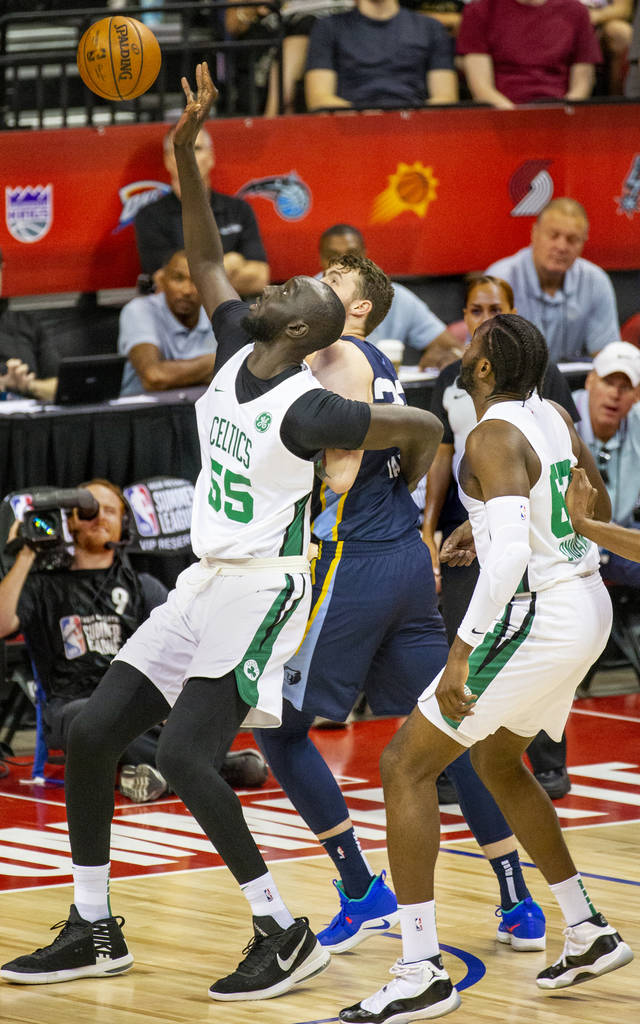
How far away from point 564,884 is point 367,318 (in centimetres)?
174

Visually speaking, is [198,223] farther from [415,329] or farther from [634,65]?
[634,65]

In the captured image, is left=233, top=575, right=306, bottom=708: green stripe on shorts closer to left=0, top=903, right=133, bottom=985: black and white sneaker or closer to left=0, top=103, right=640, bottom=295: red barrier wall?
left=0, top=903, right=133, bottom=985: black and white sneaker

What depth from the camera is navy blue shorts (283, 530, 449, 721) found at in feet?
16.0

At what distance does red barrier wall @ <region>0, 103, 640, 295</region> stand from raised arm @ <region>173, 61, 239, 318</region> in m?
4.81

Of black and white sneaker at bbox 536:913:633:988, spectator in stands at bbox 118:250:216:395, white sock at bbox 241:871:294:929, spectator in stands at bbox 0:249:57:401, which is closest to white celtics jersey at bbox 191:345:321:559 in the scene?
white sock at bbox 241:871:294:929

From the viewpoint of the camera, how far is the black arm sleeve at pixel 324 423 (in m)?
4.30

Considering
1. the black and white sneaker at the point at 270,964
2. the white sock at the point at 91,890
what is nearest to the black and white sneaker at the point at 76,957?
the white sock at the point at 91,890

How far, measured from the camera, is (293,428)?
4332 mm

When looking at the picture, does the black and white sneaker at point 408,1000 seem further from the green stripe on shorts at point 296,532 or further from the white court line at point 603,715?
the white court line at point 603,715

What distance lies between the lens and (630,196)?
11039 mm

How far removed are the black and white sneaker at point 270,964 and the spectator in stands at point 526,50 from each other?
7244 mm

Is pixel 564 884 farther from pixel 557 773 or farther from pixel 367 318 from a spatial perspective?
pixel 557 773

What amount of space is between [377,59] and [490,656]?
23.4 feet

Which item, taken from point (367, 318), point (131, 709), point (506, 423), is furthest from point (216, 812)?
point (367, 318)
